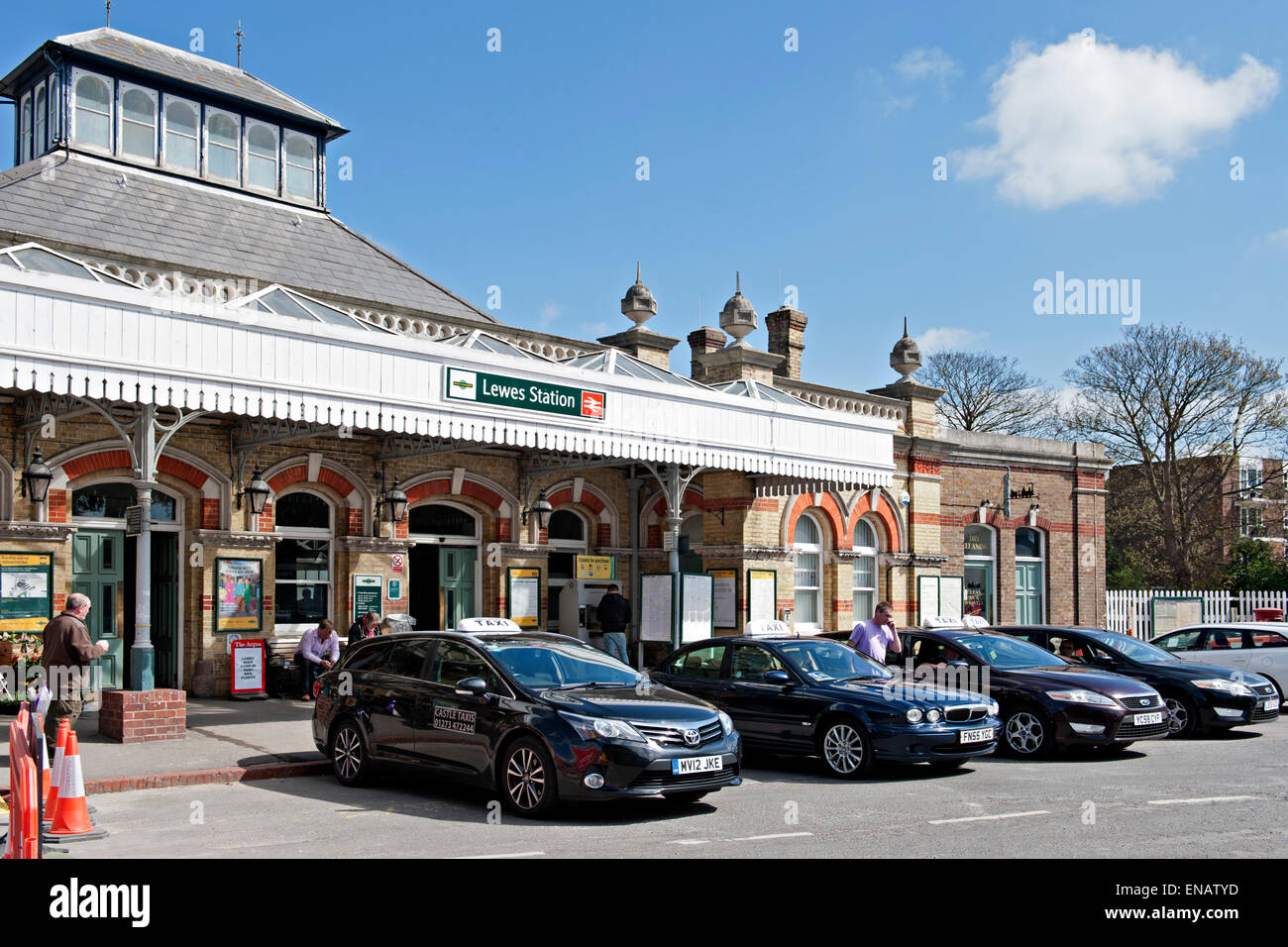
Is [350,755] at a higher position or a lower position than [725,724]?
lower

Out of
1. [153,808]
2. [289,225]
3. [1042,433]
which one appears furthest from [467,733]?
[1042,433]

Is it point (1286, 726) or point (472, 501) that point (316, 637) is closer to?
point (472, 501)

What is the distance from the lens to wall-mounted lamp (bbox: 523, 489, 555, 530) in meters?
19.7

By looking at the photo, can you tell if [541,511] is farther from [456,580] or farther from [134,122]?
[134,122]

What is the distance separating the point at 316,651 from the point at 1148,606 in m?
21.2

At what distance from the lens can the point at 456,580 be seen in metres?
19.5

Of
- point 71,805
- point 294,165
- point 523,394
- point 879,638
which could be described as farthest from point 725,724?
point 294,165

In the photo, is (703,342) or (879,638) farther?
(703,342)

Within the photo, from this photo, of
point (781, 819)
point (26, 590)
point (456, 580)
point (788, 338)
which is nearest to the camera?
point (781, 819)

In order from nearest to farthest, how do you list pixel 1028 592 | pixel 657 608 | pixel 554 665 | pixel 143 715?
pixel 554 665 < pixel 143 715 < pixel 657 608 < pixel 1028 592

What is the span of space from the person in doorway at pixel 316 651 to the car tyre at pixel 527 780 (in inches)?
283

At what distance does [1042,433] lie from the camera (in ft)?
157

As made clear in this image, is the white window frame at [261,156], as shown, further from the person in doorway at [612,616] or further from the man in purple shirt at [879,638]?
the man in purple shirt at [879,638]

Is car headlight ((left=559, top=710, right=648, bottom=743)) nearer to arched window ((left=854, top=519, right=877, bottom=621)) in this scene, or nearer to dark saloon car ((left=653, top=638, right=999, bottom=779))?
dark saloon car ((left=653, top=638, right=999, bottom=779))
